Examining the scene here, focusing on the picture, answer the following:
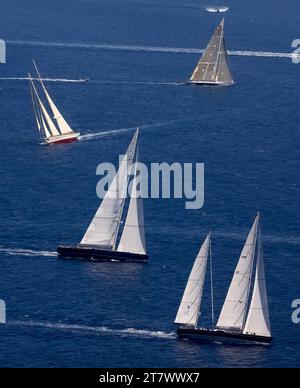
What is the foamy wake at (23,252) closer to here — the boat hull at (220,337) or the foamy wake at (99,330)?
the foamy wake at (99,330)

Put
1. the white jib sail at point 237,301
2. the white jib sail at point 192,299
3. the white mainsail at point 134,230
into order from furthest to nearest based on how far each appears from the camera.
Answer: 1. the white mainsail at point 134,230
2. the white jib sail at point 192,299
3. the white jib sail at point 237,301

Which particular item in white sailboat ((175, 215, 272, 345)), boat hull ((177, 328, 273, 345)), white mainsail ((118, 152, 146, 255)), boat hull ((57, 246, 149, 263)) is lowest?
boat hull ((177, 328, 273, 345))

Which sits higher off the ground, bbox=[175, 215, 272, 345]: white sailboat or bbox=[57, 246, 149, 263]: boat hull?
bbox=[57, 246, 149, 263]: boat hull

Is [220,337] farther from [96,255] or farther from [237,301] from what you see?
[96,255]

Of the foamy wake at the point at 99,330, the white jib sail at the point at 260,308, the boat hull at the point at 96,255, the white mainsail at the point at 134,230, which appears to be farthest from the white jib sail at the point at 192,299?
the white mainsail at the point at 134,230

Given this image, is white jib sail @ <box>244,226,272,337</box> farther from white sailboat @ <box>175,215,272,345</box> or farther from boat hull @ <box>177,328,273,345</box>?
boat hull @ <box>177,328,273,345</box>

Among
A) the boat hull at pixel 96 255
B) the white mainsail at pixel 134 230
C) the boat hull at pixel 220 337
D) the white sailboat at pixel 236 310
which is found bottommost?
the boat hull at pixel 220 337

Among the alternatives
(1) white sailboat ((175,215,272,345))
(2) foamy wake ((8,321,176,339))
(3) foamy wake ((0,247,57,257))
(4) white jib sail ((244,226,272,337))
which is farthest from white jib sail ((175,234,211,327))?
(3) foamy wake ((0,247,57,257))

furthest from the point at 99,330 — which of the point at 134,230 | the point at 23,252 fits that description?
the point at 23,252
